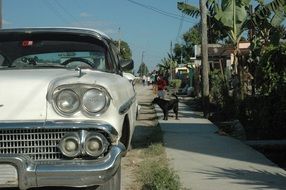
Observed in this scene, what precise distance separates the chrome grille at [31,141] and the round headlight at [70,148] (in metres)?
0.05

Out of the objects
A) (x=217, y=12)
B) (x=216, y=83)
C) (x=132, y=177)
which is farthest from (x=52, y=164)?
(x=216, y=83)

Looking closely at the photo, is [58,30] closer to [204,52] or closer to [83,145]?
[83,145]

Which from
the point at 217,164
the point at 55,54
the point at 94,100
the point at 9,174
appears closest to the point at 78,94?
the point at 94,100

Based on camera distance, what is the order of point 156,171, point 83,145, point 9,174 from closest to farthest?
point 9,174 < point 83,145 < point 156,171

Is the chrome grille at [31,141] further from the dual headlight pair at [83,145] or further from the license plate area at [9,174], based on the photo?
the license plate area at [9,174]

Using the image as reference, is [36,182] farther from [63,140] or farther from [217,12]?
[217,12]

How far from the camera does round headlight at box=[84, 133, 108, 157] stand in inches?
165

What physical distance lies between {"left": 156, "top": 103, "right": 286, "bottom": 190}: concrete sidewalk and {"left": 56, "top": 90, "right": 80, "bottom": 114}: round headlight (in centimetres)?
275

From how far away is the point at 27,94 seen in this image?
4.32 metres

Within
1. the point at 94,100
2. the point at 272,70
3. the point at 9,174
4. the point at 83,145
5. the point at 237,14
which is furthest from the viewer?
the point at 237,14

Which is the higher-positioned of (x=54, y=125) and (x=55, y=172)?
(x=54, y=125)

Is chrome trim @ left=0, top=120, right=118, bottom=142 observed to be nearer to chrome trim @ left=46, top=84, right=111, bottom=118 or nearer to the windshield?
chrome trim @ left=46, top=84, right=111, bottom=118

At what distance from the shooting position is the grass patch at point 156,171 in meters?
6.41

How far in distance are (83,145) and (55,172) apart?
306mm
